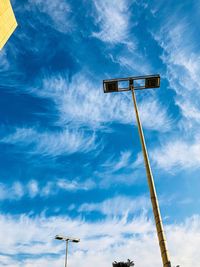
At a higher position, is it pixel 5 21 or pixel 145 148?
pixel 5 21

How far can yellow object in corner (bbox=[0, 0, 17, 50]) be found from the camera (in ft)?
48.8

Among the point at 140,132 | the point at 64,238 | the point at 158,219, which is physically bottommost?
the point at 158,219

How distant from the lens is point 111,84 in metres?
9.58

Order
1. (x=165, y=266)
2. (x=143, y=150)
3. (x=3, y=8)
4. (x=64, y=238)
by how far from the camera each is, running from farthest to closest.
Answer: (x=64, y=238) → (x=3, y=8) → (x=143, y=150) → (x=165, y=266)

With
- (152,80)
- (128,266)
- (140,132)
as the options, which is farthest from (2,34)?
(128,266)

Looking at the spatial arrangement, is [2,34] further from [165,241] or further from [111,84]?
[165,241]

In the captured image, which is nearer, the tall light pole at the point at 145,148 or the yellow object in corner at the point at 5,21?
the tall light pole at the point at 145,148

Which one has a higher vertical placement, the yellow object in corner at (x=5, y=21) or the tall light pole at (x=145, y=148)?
the yellow object in corner at (x=5, y=21)

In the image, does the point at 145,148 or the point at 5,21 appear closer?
the point at 145,148

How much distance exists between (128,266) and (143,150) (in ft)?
18.3

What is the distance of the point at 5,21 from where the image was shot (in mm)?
15547

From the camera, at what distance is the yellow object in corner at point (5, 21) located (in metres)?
14.9

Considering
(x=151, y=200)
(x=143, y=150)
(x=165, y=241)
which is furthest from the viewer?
(x=143, y=150)

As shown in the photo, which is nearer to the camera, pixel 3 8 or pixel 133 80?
pixel 133 80
